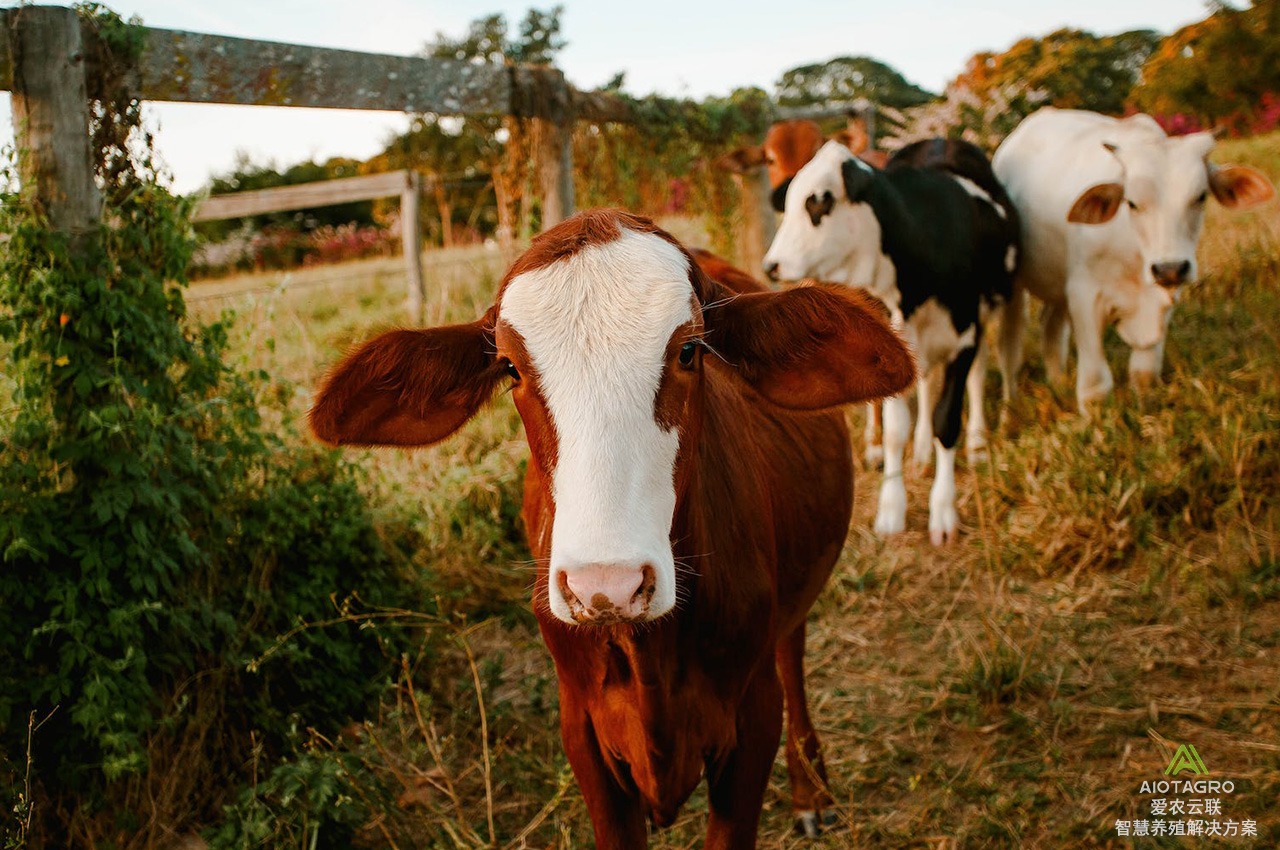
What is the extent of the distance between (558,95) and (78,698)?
404 cm

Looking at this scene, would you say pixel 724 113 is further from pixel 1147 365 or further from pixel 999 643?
pixel 999 643

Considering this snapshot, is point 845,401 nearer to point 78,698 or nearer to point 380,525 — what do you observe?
point 78,698

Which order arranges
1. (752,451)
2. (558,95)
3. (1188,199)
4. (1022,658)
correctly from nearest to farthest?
(752,451), (1022,658), (1188,199), (558,95)

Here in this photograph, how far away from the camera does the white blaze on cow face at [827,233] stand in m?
4.99

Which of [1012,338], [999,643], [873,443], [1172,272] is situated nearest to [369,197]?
[873,443]

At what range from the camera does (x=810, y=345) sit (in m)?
2.03

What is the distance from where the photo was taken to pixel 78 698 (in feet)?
8.82

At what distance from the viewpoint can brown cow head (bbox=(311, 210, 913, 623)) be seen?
62.5 inches

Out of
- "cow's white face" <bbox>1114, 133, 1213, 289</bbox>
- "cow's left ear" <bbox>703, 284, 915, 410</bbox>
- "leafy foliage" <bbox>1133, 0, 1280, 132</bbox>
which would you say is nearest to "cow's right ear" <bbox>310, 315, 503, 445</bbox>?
"cow's left ear" <bbox>703, 284, 915, 410</bbox>

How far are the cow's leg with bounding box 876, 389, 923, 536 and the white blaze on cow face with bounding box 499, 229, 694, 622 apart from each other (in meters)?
3.56

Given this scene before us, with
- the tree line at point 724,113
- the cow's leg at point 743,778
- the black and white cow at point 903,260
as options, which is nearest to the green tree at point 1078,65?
the tree line at point 724,113

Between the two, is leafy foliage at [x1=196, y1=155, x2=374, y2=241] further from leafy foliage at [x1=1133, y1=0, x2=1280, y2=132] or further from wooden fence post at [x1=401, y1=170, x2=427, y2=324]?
leafy foliage at [x1=1133, y1=0, x2=1280, y2=132]

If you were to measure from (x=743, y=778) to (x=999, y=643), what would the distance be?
184 cm

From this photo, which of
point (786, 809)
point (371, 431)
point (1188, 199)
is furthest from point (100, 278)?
point (1188, 199)
